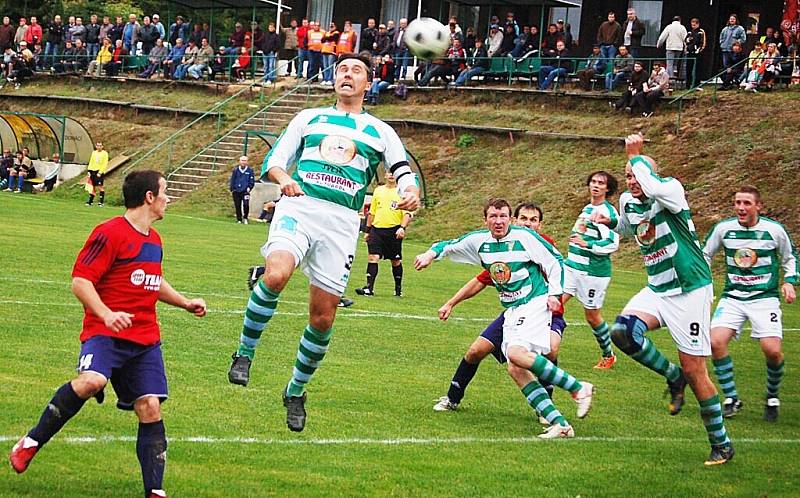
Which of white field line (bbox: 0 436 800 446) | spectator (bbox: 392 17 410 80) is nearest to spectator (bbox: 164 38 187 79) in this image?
spectator (bbox: 392 17 410 80)

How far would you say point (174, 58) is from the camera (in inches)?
1944

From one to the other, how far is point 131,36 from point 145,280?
155ft

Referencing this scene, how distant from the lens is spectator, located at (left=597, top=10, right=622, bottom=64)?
37031 mm

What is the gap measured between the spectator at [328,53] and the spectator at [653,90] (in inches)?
504

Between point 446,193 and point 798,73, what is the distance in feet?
35.4

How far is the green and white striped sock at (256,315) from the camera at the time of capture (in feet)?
26.0

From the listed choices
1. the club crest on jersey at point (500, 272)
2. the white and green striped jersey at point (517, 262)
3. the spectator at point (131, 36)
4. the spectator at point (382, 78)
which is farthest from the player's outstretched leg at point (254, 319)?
the spectator at point (131, 36)

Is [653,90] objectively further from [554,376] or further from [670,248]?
[554,376]

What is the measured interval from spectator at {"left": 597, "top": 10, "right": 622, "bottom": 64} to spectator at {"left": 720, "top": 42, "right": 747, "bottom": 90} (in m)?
3.53

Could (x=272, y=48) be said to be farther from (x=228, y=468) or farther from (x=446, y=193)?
(x=228, y=468)

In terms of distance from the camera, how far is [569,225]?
31.4 meters

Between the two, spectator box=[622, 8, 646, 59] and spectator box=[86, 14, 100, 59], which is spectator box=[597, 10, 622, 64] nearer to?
spectator box=[622, 8, 646, 59]

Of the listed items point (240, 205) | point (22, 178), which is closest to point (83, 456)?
point (240, 205)

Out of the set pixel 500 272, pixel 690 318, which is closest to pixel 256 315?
pixel 500 272
